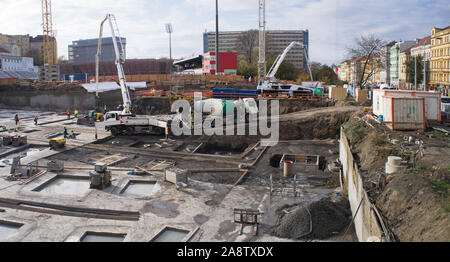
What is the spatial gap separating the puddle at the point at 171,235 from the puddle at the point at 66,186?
225 inches

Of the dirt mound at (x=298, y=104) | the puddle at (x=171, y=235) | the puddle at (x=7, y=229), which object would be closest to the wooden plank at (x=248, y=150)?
the puddle at (x=171, y=235)

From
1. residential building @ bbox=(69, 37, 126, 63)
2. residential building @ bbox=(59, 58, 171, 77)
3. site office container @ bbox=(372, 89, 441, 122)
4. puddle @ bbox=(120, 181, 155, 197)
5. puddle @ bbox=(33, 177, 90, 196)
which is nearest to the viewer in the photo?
puddle @ bbox=(120, 181, 155, 197)

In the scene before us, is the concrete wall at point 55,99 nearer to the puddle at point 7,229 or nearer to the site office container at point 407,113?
the puddle at point 7,229

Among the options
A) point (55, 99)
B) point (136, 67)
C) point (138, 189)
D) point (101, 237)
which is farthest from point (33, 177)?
point (136, 67)

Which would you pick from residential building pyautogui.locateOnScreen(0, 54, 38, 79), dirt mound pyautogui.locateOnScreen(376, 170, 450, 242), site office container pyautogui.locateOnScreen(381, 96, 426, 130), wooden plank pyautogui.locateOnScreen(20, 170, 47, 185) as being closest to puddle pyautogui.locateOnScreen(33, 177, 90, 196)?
wooden plank pyautogui.locateOnScreen(20, 170, 47, 185)

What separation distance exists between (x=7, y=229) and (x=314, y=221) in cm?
1044

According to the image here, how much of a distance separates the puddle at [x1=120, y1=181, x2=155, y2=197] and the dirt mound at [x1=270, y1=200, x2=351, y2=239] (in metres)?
6.61

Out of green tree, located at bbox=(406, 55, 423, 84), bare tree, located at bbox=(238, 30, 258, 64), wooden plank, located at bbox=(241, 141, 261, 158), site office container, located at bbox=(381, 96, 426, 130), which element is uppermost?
bare tree, located at bbox=(238, 30, 258, 64)

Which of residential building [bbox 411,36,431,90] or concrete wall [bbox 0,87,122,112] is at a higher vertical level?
residential building [bbox 411,36,431,90]

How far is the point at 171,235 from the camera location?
38.9ft

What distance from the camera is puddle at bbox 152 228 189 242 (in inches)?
456

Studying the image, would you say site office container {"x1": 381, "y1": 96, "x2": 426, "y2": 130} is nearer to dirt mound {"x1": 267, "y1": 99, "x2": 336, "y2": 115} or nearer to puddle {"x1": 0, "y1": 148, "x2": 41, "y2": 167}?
dirt mound {"x1": 267, "y1": 99, "x2": 336, "y2": 115}

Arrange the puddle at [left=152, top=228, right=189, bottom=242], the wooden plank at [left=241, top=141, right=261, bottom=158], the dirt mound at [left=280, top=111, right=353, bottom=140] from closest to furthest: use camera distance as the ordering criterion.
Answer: the puddle at [left=152, top=228, right=189, bottom=242], the wooden plank at [left=241, top=141, right=261, bottom=158], the dirt mound at [left=280, top=111, right=353, bottom=140]
